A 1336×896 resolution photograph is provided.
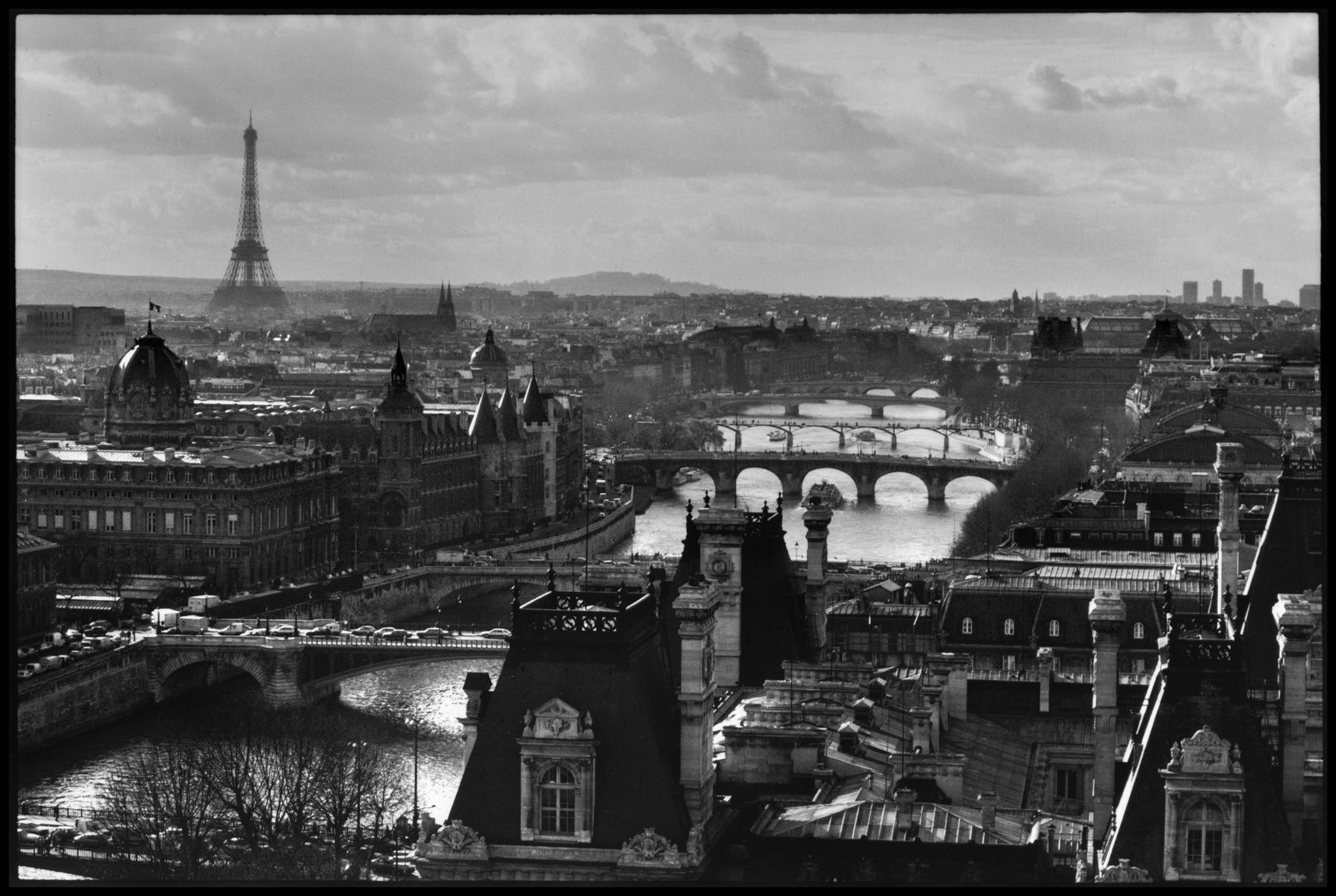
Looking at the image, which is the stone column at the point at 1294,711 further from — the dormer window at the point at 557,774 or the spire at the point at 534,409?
the spire at the point at 534,409

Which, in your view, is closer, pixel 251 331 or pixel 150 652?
pixel 150 652

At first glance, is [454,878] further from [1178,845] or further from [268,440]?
[268,440]

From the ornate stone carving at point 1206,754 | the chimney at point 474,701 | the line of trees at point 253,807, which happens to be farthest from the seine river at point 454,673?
the ornate stone carving at point 1206,754

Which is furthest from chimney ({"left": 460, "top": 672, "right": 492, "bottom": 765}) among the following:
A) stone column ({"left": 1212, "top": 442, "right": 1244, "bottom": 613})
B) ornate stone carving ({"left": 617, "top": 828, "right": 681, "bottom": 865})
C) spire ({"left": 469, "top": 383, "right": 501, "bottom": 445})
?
spire ({"left": 469, "top": 383, "right": 501, "bottom": 445})

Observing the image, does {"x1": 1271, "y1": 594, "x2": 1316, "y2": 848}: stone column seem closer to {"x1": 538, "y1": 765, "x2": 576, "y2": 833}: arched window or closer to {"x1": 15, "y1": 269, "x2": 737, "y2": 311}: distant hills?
{"x1": 538, "y1": 765, "x2": 576, "y2": 833}: arched window

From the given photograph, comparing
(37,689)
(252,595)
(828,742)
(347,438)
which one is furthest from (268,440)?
(828,742)
